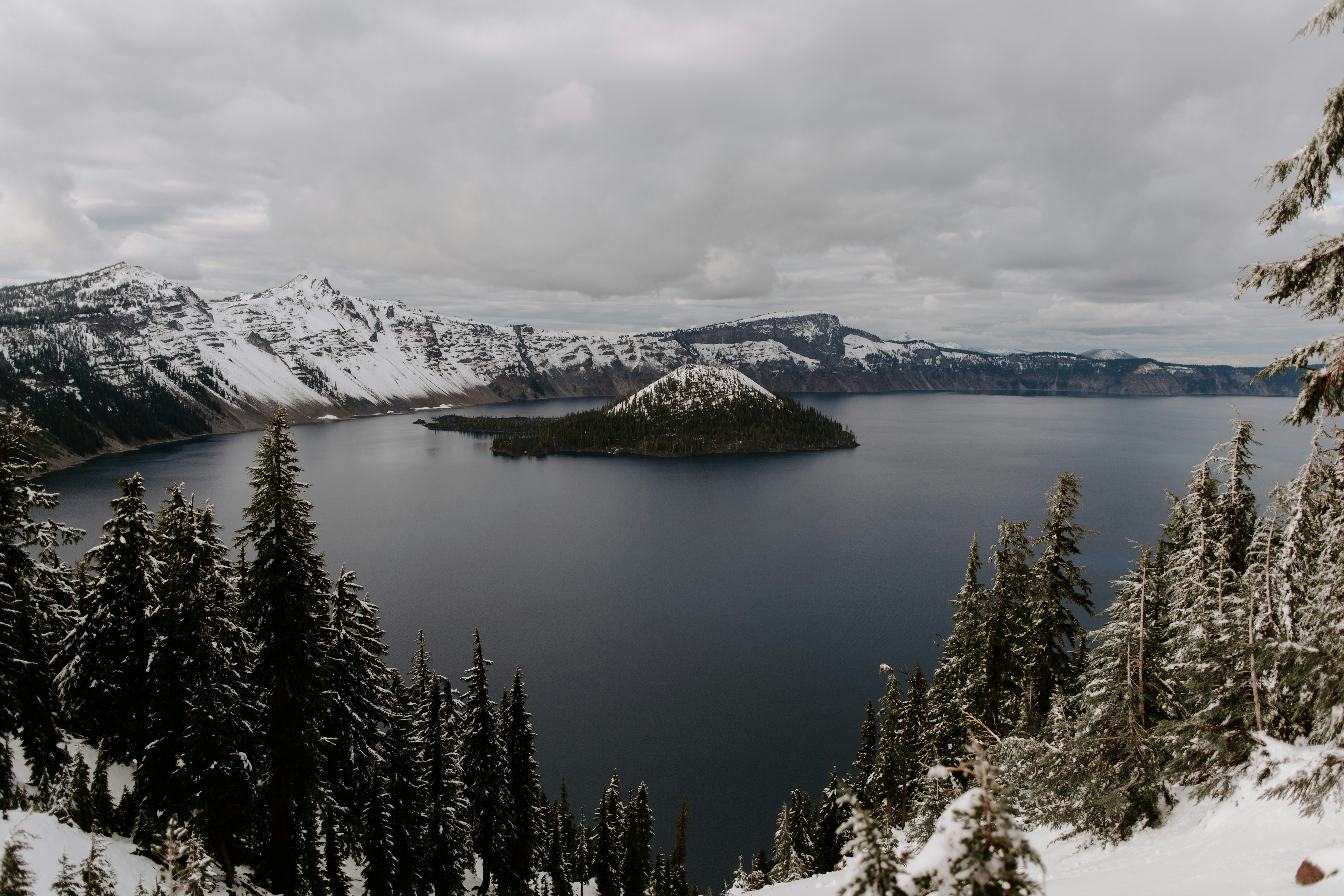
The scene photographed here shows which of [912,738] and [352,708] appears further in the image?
[912,738]

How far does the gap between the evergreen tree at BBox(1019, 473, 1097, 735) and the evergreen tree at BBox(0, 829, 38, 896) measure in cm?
2556

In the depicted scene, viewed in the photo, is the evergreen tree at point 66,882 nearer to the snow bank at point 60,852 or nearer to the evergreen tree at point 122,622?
the snow bank at point 60,852

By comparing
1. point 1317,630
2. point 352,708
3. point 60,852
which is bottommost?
point 352,708

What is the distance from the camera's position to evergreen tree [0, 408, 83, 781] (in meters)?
16.8

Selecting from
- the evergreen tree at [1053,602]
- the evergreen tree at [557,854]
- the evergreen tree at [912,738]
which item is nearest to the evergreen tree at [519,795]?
the evergreen tree at [557,854]

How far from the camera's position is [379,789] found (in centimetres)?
2394

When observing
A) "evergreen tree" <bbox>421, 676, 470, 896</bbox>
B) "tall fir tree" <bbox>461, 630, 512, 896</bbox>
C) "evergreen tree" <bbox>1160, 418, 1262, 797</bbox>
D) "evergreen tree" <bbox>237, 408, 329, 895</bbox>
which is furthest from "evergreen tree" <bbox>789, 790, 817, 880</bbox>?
"evergreen tree" <bbox>237, 408, 329, 895</bbox>

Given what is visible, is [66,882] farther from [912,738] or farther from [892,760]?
[912,738]

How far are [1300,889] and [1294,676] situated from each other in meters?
3.19

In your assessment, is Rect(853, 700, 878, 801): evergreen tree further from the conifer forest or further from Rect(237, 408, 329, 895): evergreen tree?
Rect(237, 408, 329, 895): evergreen tree

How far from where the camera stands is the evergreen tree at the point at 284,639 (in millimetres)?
17781

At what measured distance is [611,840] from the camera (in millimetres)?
36656

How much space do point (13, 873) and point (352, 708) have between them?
1343cm

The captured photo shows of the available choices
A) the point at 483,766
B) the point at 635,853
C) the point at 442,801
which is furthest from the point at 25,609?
the point at 635,853
